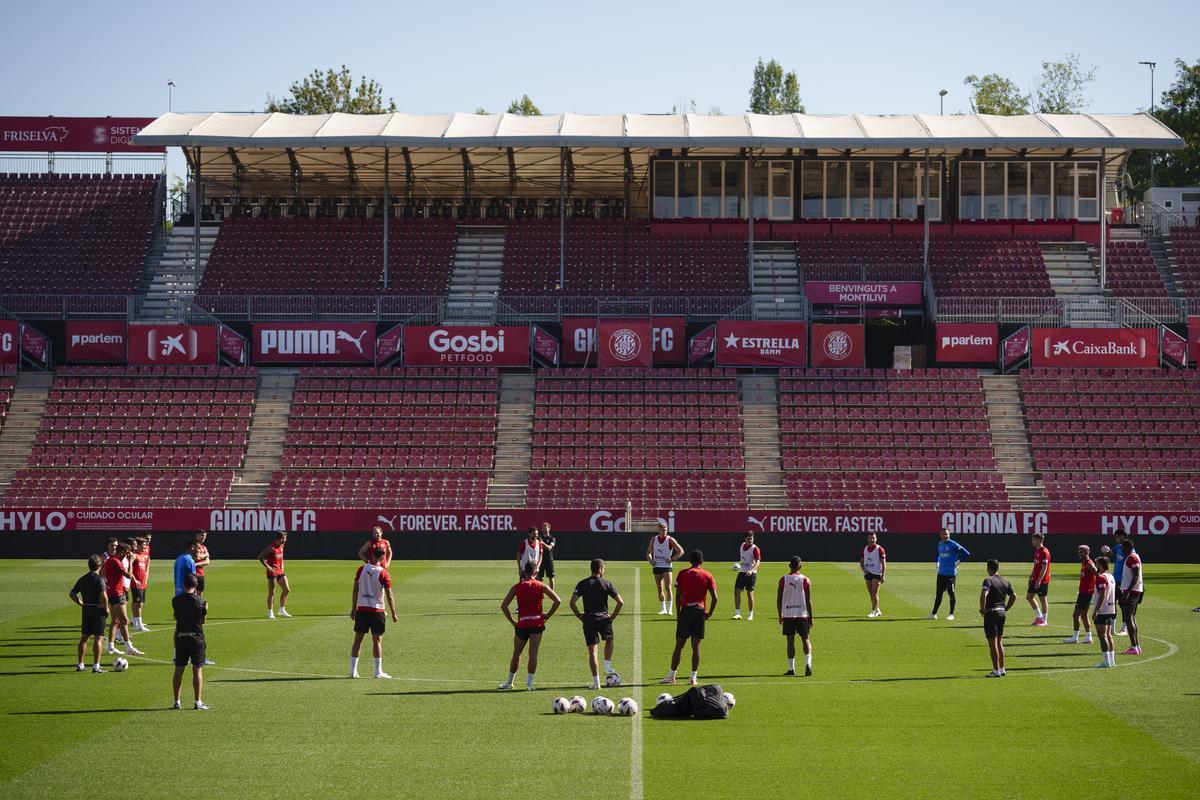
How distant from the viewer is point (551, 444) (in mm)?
53781

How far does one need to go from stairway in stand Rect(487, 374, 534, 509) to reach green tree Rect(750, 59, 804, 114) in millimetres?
59706

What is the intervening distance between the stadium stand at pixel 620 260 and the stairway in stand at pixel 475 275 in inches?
22.3

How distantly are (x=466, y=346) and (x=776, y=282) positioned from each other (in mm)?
14612

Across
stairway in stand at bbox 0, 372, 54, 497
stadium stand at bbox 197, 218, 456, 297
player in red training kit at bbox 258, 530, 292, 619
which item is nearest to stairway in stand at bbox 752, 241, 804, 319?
stadium stand at bbox 197, 218, 456, 297

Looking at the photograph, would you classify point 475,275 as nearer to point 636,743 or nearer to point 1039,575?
point 1039,575

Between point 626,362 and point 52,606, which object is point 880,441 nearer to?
point 626,362

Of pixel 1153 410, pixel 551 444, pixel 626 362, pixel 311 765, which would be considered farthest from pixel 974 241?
pixel 311 765

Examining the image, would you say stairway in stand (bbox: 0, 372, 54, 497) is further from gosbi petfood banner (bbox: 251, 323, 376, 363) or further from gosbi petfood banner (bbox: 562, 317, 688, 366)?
gosbi petfood banner (bbox: 562, 317, 688, 366)

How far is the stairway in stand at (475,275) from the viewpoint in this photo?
59.9m

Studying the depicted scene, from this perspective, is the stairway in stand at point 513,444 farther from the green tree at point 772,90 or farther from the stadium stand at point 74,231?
the green tree at point 772,90

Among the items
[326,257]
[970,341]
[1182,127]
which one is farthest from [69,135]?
[1182,127]

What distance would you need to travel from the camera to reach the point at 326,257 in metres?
63.2

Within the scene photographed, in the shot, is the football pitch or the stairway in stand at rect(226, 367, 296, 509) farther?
the stairway in stand at rect(226, 367, 296, 509)

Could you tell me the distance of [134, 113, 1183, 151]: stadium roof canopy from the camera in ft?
191
